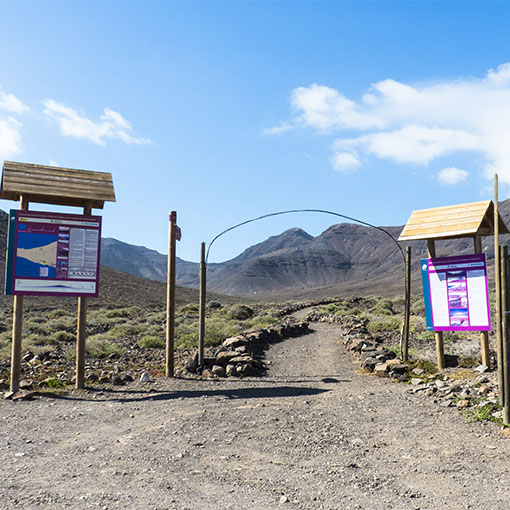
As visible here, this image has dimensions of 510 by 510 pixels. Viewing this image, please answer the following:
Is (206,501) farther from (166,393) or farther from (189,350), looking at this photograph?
(189,350)

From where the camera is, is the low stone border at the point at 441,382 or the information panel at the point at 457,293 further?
the information panel at the point at 457,293

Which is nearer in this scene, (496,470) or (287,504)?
(287,504)

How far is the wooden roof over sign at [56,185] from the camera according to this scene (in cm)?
1007

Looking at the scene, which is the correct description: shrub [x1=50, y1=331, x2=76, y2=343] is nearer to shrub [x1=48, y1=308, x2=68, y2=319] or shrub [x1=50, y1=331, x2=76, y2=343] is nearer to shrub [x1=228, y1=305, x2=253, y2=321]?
shrub [x1=228, y1=305, x2=253, y2=321]

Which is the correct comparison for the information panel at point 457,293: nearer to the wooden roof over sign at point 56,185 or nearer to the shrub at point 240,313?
the wooden roof over sign at point 56,185

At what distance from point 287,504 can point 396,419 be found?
3315 millimetres

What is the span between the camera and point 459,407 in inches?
301

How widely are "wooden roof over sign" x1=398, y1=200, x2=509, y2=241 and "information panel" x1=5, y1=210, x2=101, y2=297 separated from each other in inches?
273

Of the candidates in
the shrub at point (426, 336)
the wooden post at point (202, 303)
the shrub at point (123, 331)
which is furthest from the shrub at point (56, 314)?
the shrub at point (426, 336)

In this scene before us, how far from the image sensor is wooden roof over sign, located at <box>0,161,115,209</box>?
10.1m

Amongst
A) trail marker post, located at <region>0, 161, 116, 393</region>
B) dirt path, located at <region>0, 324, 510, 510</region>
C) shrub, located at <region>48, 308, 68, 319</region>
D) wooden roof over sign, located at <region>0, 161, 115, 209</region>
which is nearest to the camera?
dirt path, located at <region>0, 324, 510, 510</region>

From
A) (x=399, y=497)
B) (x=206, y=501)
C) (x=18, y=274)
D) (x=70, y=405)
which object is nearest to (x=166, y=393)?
(x=70, y=405)

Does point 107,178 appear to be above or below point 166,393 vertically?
above

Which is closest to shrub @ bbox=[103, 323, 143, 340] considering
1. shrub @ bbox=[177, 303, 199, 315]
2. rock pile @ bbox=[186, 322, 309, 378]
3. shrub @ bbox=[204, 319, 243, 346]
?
shrub @ bbox=[204, 319, 243, 346]
